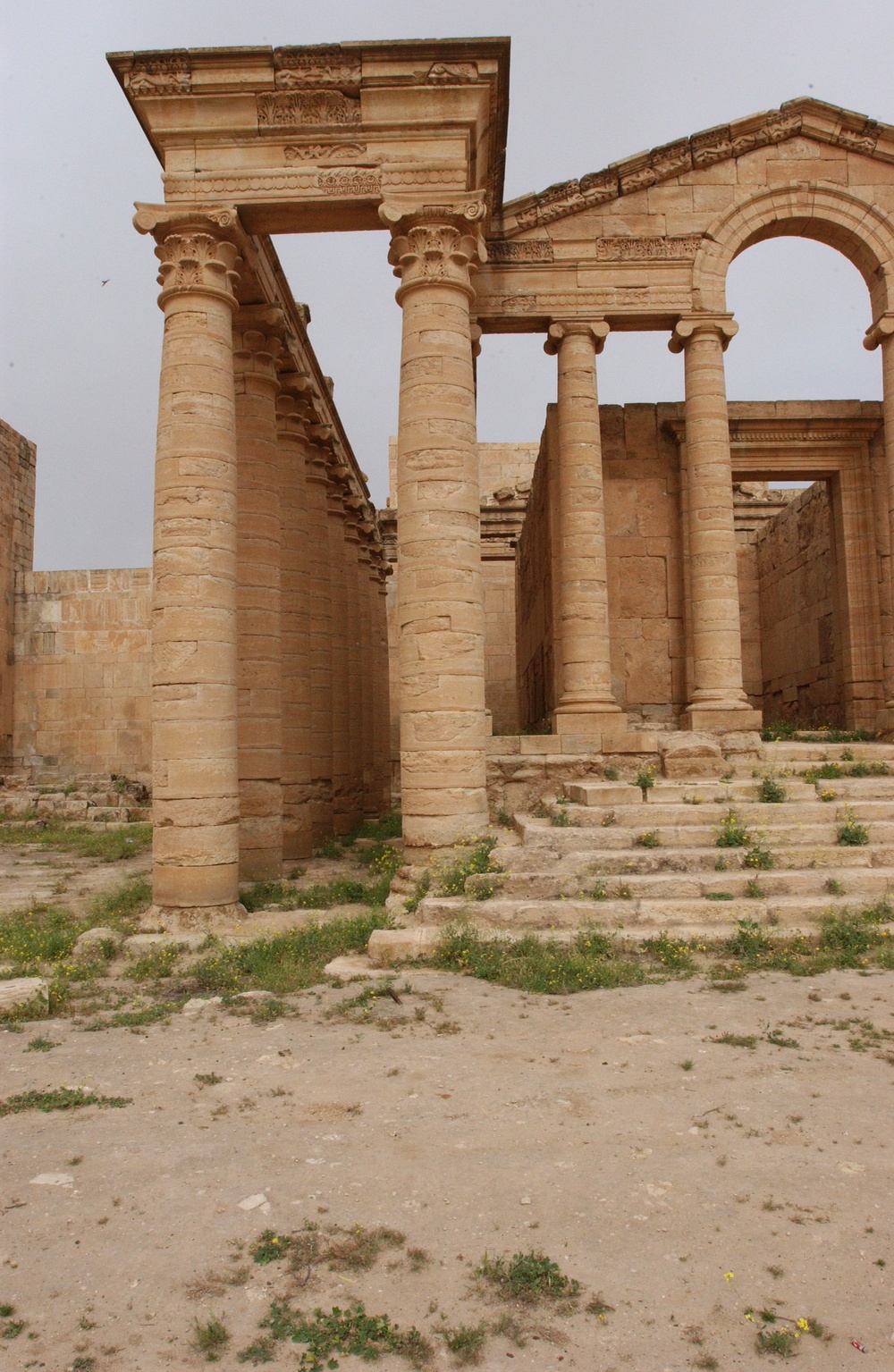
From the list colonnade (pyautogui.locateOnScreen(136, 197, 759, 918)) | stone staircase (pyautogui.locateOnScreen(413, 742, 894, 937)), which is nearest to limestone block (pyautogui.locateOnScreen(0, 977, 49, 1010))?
colonnade (pyautogui.locateOnScreen(136, 197, 759, 918))

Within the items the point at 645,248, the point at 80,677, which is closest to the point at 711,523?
the point at 645,248

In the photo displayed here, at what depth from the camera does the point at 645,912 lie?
26.8ft

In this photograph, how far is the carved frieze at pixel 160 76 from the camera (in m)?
10.3

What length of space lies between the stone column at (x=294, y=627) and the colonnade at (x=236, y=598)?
24 millimetres

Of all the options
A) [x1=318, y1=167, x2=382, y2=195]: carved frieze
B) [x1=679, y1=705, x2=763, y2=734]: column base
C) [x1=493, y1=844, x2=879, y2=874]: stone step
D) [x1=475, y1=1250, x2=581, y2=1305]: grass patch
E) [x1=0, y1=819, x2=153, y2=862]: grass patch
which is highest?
[x1=318, y1=167, x2=382, y2=195]: carved frieze

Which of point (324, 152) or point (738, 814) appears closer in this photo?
point (738, 814)

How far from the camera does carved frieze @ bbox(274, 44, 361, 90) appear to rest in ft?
33.7

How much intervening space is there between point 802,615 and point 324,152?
484 inches

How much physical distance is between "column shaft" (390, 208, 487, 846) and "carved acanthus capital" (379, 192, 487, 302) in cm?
1

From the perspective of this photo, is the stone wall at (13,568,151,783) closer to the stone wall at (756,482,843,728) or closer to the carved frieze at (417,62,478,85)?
the stone wall at (756,482,843,728)

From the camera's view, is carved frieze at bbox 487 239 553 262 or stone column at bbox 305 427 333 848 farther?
stone column at bbox 305 427 333 848

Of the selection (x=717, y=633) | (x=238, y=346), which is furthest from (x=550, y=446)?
(x=238, y=346)

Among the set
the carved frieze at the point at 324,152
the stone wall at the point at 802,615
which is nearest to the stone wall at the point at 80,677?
the stone wall at the point at 802,615

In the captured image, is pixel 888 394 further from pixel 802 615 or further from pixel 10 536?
pixel 10 536
